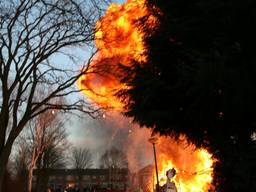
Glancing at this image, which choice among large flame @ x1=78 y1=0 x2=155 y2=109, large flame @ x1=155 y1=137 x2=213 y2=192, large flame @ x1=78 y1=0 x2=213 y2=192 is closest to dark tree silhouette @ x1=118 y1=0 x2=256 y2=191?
large flame @ x1=78 y1=0 x2=213 y2=192

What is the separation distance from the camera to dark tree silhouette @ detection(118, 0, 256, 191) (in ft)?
27.2

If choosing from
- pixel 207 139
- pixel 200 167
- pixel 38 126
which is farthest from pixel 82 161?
pixel 207 139

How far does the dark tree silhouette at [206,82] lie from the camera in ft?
27.2

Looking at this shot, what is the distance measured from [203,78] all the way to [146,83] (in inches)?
104

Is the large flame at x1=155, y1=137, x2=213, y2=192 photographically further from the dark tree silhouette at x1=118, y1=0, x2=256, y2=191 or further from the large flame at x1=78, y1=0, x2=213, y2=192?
the dark tree silhouette at x1=118, y1=0, x2=256, y2=191

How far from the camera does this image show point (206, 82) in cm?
809

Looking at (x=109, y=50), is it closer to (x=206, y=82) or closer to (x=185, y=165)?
(x=185, y=165)

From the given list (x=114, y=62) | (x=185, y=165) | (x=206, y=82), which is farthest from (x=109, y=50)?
(x=206, y=82)

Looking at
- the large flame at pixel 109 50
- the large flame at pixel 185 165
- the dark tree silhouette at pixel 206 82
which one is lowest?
the dark tree silhouette at pixel 206 82

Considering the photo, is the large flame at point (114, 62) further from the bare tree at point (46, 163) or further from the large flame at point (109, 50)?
the bare tree at point (46, 163)

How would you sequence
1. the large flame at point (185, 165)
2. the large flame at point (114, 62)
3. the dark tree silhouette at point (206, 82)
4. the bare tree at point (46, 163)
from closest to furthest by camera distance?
the dark tree silhouette at point (206, 82), the large flame at point (114, 62), the large flame at point (185, 165), the bare tree at point (46, 163)

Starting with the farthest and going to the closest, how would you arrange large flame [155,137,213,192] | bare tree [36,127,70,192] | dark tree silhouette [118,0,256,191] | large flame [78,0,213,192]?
bare tree [36,127,70,192] < large flame [155,137,213,192] < large flame [78,0,213,192] < dark tree silhouette [118,0,256,191]

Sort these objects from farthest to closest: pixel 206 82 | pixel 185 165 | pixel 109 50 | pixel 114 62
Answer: pixel 185 165 < pixel 109 50 < pixel 114 62 < pixel 206 82

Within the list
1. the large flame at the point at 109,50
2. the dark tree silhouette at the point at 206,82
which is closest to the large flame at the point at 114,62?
the large flame at the point at 109,50
